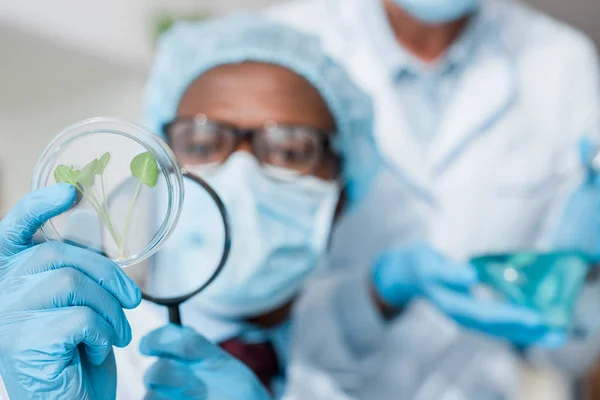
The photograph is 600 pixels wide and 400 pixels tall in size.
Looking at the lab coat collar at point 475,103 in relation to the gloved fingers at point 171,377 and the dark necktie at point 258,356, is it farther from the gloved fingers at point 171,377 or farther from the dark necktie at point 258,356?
the gloved fingers at point 171,377

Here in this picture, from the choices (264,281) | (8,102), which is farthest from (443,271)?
(8,102)

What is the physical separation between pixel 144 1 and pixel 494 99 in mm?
1274

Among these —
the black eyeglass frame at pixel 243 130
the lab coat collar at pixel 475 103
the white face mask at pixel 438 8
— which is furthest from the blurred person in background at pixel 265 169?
the white face mask at pixel 438 8

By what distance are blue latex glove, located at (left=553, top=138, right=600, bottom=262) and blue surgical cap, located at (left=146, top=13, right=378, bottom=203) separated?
0.48m

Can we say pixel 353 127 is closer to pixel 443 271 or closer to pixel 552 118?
pixel 443 271

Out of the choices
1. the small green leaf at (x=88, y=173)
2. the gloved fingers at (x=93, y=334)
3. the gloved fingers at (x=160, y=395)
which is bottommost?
the gloved fingers at (x=160, y=395)

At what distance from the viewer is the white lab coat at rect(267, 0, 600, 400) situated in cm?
135

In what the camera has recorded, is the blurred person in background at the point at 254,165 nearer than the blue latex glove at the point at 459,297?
Yes

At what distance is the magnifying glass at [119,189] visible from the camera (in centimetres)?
58

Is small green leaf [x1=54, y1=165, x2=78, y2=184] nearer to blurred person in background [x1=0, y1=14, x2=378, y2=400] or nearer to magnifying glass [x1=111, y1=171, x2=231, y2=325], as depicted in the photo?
magnifying glass [x1=111, y1=171, x2=231, y2=325]

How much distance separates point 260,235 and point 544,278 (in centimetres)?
60

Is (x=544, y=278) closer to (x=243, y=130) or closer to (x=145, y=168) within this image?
(x=243, y=130)

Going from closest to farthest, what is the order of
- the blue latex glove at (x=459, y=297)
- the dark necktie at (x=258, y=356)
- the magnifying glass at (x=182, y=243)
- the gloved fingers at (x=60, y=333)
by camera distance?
the gloved fingers at (x=60, y=333)
the magnifying glass at (x=182, y=243)
the dark necktie at (x=258, y=356)
the blue latex glove at (x=459, y=297)

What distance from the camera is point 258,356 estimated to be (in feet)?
3.61
